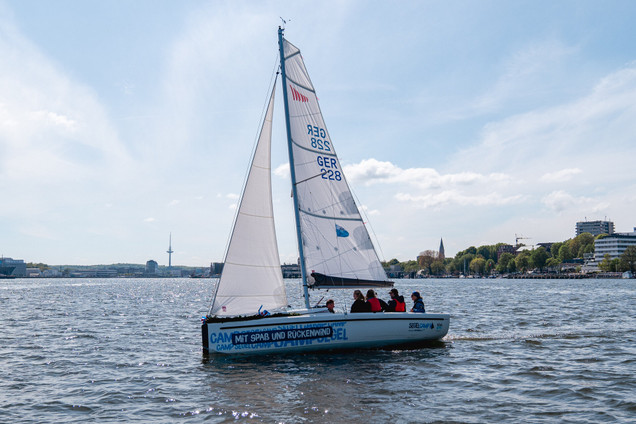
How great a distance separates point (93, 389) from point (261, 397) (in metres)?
4.85

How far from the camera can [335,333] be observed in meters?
18.6

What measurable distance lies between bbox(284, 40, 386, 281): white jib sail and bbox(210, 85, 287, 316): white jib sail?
45.6 inches

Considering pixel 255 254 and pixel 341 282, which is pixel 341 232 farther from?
pixel 255 254

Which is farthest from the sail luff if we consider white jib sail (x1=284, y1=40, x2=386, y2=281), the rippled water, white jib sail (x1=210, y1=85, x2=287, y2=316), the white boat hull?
the rippled water

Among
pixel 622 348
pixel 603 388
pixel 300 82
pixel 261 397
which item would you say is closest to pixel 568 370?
pixel 603 388

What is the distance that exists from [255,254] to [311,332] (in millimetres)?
3476

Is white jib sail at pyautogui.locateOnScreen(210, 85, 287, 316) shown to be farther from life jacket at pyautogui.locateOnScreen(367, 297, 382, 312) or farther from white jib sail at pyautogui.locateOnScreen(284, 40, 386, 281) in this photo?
life jacket at pyautogui.locateOnScreen(367, 297, 382, 312)

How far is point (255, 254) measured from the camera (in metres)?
19.2

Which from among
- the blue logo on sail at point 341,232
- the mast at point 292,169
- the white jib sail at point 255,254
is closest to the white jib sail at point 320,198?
the blue logo on sail at point 341,232

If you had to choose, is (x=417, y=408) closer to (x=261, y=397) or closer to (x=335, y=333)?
(x=261, y=397)

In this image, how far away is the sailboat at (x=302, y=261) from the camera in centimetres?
1809

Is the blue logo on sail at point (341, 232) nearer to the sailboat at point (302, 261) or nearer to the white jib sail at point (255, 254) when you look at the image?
the sailboat at point (302, 261)

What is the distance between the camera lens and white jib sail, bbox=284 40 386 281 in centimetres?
2003

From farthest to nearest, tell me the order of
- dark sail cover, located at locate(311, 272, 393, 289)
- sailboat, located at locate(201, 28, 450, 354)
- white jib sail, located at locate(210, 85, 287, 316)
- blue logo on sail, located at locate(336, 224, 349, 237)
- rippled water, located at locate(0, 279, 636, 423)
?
blue logo on sail, located at locate(336, 224, 349, 237) < dark sail cover, located at locate(311, 272, 393, 289) < white jib sail, located at locate(210, 85, 287, 316) < sailboat, located at locate(201, 28, 450, 354) < rippled water, located at locate(0, 279, 636, 423)
